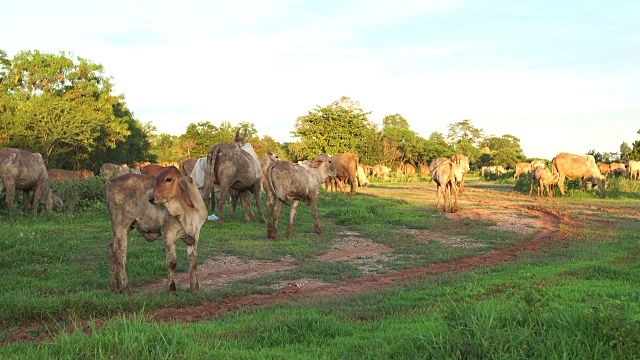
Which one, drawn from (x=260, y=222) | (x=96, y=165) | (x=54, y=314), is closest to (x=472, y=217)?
(x=260, y=222)

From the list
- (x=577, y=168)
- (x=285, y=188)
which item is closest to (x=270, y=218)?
(x=285, y=188)

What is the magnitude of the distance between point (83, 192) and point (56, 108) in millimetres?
19323

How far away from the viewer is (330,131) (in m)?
49.8

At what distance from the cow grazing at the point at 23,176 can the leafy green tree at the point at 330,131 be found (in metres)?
Answer: 34.3

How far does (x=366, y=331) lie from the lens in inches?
211

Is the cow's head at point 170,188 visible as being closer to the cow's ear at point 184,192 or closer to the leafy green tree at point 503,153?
the cow's ear at point 184,192

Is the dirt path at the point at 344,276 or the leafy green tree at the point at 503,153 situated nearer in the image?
the dirt path at the point at 344,276

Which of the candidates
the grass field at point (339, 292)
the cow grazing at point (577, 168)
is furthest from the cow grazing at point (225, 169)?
the cow grazing at point (577, 168)

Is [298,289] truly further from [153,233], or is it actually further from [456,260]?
[456,260]

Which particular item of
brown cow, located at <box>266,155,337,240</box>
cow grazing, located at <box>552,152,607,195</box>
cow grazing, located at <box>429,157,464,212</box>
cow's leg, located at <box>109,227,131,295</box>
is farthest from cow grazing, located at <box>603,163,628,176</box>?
cow's leg, located at <box>109,227,131,295</box>

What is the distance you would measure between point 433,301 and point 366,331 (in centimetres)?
165

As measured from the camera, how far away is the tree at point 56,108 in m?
32.0

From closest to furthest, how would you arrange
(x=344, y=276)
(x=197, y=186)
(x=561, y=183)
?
(x=344, y=276)
(x=197, y=186)
(x=561, y=183)

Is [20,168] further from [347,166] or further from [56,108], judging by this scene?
[56,108]
